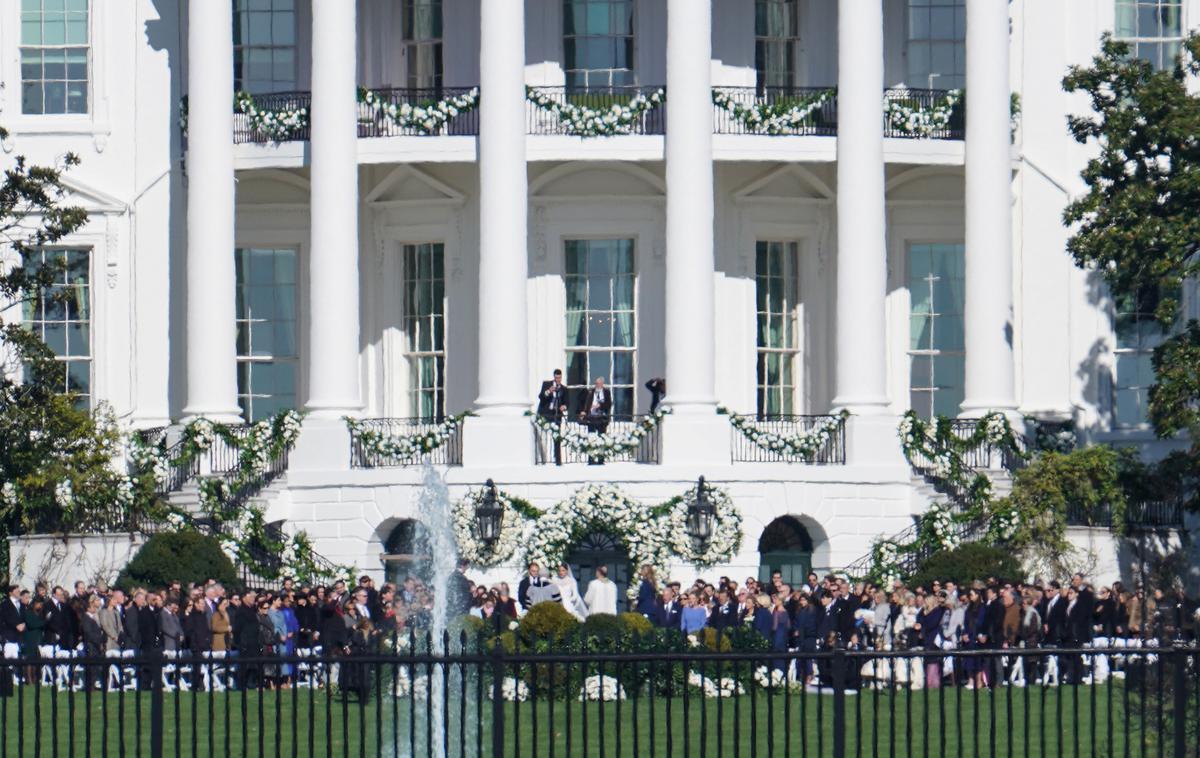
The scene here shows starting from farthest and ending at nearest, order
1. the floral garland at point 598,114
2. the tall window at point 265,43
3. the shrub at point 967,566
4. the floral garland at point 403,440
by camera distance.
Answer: the tall window at point 265,43
the floral garland at point 598,114
the floral garland at point 403,440
the shrub at point 967,566

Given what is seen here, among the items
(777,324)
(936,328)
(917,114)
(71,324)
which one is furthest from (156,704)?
(936,328)

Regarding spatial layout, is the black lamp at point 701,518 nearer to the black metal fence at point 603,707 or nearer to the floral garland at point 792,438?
the floral garland at point 792,438

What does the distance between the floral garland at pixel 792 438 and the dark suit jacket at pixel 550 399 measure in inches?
95.9

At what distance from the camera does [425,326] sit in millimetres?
51281

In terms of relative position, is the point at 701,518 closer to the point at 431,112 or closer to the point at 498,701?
the point at 431,112

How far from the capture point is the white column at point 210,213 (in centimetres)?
4747

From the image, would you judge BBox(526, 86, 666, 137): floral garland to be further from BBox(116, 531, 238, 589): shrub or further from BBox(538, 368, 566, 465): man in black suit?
BBox(116, 531, 238, 589): shrub

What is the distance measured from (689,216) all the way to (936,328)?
22.5 feet

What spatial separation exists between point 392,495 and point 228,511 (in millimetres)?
2579

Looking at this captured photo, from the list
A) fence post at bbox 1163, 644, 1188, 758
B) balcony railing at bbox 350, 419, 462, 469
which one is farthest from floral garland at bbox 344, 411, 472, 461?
fence post at bbox 1163, 644, 1188, 758

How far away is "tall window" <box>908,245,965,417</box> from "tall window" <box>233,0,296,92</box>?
10697 millimetres

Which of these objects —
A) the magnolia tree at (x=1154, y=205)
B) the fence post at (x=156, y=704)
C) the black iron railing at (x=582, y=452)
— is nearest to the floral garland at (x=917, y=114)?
the magnolia tree at (x=1154, y=205)

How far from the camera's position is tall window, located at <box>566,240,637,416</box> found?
165ft

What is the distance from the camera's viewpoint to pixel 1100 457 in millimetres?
44875
